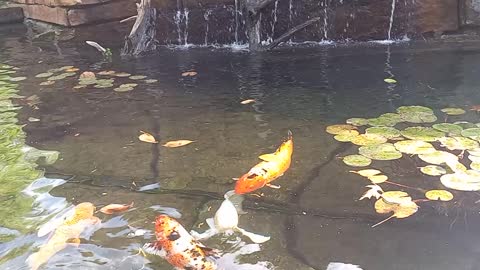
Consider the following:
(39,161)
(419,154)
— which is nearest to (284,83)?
(419,154)

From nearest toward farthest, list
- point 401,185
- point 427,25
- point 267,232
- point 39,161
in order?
point 267,232
point 401,185
point 39,161
point 427,25

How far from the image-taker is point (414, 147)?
270 centimetres

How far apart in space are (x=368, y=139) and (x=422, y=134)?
31 centimetres

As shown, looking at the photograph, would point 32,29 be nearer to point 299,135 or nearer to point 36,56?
point 36,56

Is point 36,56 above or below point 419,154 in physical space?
above

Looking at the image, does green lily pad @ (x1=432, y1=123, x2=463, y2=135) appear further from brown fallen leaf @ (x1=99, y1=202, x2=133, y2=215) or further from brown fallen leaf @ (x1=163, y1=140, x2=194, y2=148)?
brown fallen leaf @ (x1=99, y1=202, x2=133, y2=215)

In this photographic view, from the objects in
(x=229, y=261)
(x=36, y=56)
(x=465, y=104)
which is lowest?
(x=229, y=261)

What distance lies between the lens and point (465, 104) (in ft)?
11.0

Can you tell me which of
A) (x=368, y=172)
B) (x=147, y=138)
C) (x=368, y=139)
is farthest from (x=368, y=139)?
(x=147, y=138)

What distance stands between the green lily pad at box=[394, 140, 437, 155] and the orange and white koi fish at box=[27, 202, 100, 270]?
1562mm

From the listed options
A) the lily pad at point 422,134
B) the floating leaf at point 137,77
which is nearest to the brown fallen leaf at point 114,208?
the lily pad at point 422,134

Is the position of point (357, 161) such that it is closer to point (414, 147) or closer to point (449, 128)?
point (414, 147)

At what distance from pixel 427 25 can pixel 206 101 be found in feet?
9.16

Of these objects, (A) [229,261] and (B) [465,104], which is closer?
(A) [229,261]
